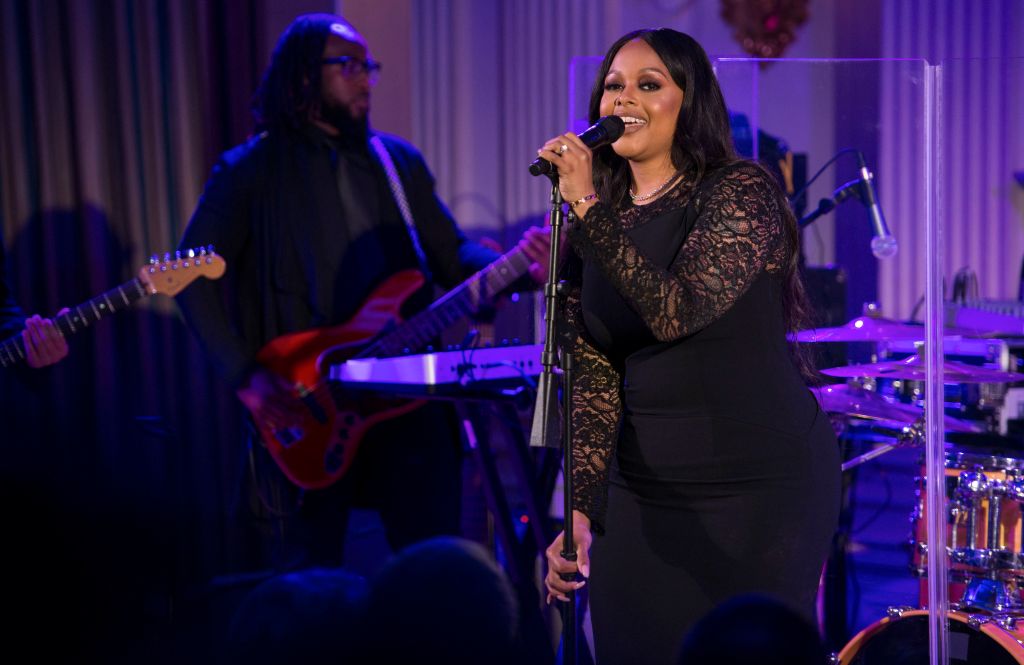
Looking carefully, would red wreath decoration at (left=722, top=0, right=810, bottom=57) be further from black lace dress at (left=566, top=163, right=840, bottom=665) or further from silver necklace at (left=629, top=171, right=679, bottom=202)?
black lace dress at (left=566, top=163, right=840, bottom=665)

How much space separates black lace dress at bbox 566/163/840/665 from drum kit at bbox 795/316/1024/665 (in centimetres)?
76

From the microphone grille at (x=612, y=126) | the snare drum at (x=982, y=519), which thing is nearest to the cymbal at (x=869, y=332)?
the snare drum at (x=982, y=519)

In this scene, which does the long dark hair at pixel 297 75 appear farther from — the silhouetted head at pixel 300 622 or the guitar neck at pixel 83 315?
the silhouetted head at pixel 300 622

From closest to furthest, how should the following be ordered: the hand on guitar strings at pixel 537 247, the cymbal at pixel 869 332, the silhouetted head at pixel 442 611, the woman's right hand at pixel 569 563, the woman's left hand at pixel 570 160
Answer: the silhouetted head at pixel 442 611 < the woman's left hand at pixel 570 160 < the woman's right hand at pixel 569 563 < the cymbal at pixel 869 332 < the hand on guitar strings at pixel 537 247

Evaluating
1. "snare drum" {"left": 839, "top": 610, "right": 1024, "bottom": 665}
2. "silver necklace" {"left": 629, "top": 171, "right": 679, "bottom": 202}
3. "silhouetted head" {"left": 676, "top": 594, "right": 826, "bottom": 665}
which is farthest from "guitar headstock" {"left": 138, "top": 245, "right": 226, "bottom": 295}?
"silhouetted head" {"left": 676, "top": 594, "right": 826, "bottom": 665}

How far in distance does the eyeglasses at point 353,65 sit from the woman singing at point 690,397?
6.90 feet

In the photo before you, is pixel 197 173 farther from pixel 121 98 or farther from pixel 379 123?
pixel 379 123

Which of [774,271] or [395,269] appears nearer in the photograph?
[774,271]

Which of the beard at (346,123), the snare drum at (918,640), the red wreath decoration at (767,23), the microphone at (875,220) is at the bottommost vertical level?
the snare drum at (918,640)

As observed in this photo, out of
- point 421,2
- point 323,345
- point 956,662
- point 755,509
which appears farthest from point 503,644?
point 421,2

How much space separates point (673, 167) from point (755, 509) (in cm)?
75

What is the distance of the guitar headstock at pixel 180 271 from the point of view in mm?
4109

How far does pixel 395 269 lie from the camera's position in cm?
434

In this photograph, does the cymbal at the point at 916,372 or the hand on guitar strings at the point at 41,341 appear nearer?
the cymbal at the point at 916,372
